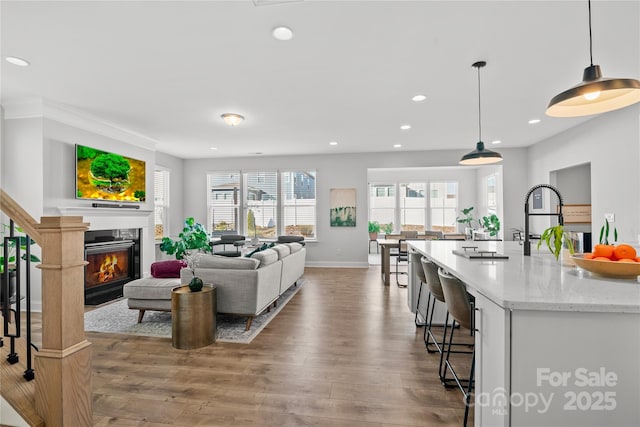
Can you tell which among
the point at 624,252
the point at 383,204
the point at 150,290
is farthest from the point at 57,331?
the point at 383,204

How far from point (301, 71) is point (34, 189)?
12.7ft

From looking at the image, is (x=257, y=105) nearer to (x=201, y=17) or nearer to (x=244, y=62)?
(x=244, y=62)

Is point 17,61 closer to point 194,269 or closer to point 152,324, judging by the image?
point 194,269

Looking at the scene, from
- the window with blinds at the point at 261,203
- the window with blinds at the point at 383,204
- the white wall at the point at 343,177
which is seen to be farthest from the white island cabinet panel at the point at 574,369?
the window with blinds at the point at 383,204

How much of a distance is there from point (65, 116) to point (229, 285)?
11.4 ft

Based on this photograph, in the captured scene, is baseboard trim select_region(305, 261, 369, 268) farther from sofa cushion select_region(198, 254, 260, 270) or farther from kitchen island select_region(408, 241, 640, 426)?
kitchen island select_region(408, 241, 640, 426)

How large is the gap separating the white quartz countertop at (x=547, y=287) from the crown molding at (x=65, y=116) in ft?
16.8

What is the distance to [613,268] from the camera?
146 centimetres

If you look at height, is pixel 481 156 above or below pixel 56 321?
above

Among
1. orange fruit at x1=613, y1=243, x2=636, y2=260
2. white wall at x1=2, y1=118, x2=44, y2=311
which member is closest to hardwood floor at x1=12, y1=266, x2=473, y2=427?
orange fruit at x1=613, y1=243, x2=636, y2=260

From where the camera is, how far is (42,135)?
405 cm

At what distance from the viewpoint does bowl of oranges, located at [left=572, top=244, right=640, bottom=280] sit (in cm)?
143

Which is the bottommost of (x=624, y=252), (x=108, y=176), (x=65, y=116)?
(x=624, y=252)

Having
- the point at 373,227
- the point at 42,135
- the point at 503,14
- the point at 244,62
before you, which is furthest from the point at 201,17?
the point at 373,227
